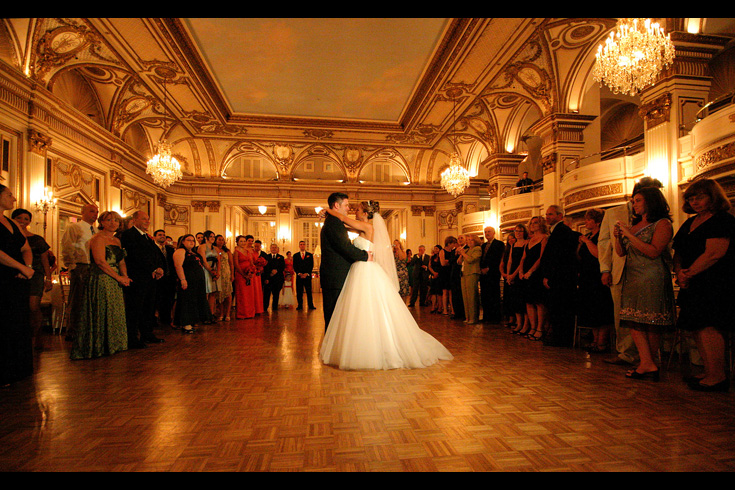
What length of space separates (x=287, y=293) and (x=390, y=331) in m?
6.81

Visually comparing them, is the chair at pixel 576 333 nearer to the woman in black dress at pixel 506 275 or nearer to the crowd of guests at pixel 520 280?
the crowd of guests at pixel 520 280

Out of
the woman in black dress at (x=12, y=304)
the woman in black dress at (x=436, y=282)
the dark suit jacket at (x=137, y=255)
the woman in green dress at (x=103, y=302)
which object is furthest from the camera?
the woman in black dress at (x=436, y=282)

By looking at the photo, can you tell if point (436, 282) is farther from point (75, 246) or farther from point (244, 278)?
point (75, 246)

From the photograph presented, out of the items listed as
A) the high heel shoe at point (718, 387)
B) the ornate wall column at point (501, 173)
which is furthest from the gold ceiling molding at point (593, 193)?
the high heel shoe at point (718, 387)

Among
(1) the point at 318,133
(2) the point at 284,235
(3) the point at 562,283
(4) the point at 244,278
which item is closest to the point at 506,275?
(3) the point at 562,283

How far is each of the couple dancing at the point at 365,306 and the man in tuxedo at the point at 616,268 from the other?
165 centimetres

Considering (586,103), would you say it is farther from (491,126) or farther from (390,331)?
(390,331)

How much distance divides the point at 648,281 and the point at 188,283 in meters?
5.66

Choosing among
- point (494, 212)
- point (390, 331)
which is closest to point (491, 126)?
point (494, 212)

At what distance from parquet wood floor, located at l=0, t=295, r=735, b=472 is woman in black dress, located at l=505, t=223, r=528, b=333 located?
1662 mm

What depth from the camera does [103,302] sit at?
13.0 feet

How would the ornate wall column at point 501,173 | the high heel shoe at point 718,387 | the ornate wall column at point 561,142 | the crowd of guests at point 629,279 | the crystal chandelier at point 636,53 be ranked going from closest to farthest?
the high heel shoe at point 718,387 < the crowd of guests at point 629,279 < the crystal chandelier at point 636,53 < the ornate wall column at point 561,142 < the ornate wall column at point 501,173

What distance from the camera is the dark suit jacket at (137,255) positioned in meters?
4.57

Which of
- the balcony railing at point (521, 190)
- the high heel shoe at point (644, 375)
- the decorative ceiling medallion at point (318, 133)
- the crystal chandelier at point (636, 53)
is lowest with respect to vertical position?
the high heel shoe at point (644, 375)
